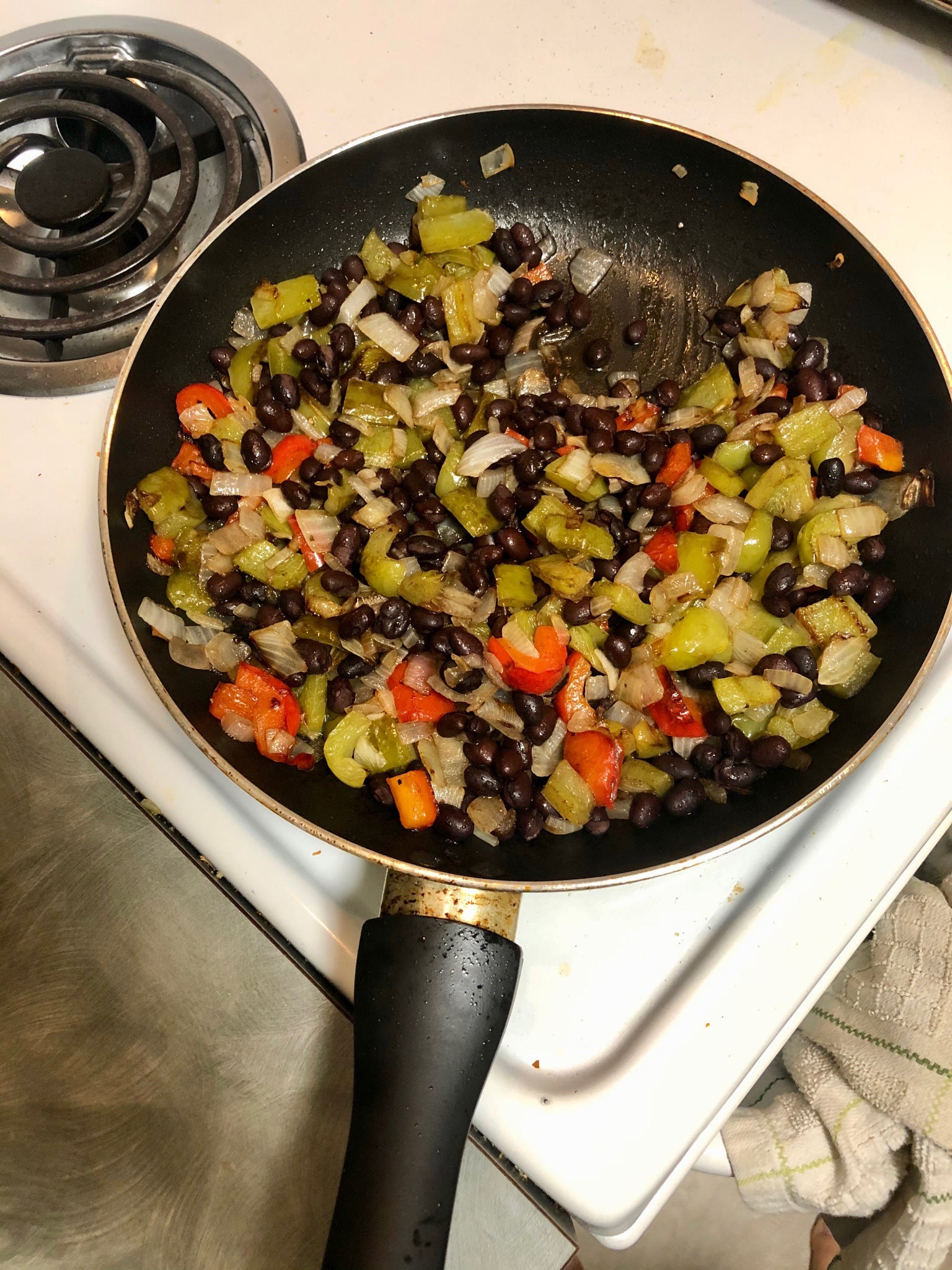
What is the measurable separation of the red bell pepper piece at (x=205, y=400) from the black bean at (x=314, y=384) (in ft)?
0.35

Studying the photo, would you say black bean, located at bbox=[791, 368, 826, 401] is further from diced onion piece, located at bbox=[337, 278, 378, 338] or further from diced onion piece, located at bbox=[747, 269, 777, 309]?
diced onion piece, located at bbox=[337, 278, 378, 338]

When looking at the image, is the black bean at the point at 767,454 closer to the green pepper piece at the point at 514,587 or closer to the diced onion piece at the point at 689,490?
the diced onion piece at the point at 689,490

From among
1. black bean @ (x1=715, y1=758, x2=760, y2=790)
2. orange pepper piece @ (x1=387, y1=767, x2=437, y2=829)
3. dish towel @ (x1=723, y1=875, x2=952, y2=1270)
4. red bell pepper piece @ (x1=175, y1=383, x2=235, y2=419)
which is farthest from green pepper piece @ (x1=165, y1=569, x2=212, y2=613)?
dish towel @ (x1=723, y1=875, x2=952, y2=1270)

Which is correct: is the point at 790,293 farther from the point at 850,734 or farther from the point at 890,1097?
the point at 890,1097

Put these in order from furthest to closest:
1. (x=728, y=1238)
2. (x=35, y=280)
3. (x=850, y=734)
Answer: (x=728, y=1238)
(x=35, y=280)
(x=850, y=734)

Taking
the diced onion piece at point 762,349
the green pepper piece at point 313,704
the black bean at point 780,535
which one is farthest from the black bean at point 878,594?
the green pepper piece at point 313,704

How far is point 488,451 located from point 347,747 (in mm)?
441

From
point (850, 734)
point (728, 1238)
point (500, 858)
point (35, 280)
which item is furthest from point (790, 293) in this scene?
point (728, 1238)

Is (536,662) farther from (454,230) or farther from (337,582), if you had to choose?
(454,230)

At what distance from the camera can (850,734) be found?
3.51ft

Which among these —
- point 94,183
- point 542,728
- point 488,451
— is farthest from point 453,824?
point 94,183

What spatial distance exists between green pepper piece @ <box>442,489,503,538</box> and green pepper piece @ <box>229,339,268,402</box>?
34 cm

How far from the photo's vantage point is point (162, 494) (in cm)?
117

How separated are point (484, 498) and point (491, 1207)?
0.95 m
